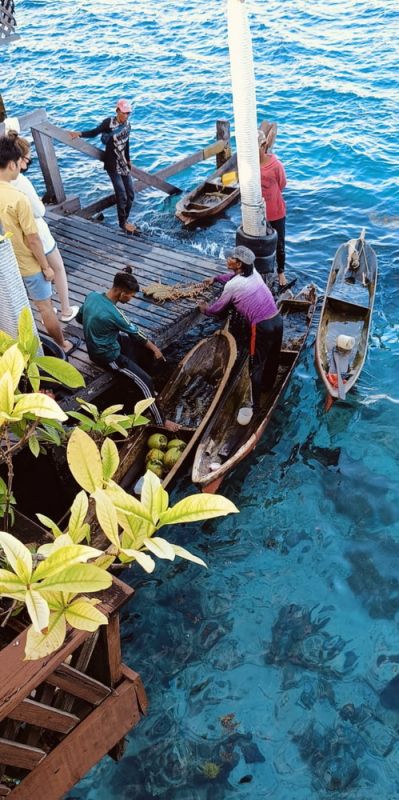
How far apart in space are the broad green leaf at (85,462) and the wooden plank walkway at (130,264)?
5.50m

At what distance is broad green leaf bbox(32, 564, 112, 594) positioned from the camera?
224 centimetres

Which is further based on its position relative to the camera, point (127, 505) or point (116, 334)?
point (116, 334)

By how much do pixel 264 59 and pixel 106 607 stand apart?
24252mm

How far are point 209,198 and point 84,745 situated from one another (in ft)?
43.4

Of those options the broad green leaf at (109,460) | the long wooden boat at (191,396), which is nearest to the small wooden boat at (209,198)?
the long wooden boat at (191,396)

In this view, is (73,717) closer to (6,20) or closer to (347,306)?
(347,306)

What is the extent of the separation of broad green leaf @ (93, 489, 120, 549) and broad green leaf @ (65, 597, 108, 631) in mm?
270

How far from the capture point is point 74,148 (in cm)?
1205

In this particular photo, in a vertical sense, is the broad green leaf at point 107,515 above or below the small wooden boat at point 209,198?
above

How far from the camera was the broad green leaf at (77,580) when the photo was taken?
224 cm

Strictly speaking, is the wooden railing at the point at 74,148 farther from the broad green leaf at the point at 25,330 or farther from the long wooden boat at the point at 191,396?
the broad green leaf at the point at 25,330

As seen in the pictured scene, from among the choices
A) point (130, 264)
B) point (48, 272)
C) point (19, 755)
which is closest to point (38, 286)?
point (48, 272)

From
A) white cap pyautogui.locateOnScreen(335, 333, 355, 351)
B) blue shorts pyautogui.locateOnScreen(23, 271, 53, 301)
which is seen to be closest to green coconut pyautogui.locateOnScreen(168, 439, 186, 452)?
blue shorts pyautogui.locateOnScreen(23, 271, 53, 301)

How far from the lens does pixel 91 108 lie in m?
20.5
